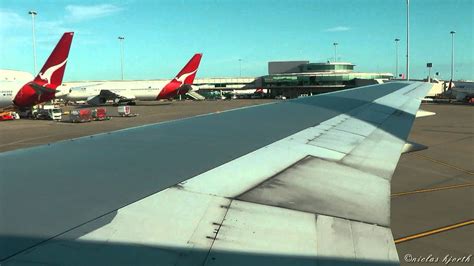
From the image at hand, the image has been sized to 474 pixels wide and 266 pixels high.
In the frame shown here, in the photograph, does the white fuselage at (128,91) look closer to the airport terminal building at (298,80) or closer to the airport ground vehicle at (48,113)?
the airport ground vehicle at (48,113)

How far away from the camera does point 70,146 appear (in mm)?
4129

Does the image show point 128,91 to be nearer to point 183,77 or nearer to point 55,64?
point 183,77

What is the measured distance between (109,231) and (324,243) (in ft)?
3.80

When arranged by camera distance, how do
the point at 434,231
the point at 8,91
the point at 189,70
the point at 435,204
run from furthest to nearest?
the point at 189,70 → the point at 8,91 → the point at 435,204 → the point at 434,231

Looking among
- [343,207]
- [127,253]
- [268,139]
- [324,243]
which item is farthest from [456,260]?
[127,253]

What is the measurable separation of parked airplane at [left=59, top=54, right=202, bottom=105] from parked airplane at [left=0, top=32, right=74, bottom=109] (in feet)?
76.8

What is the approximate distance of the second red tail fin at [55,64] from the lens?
35156 millimetres

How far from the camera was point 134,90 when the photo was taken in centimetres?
6250

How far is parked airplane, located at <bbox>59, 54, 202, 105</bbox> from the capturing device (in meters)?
58.8

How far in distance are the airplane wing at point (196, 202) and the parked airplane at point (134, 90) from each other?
55186 millimetres

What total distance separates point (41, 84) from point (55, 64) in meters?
2.25

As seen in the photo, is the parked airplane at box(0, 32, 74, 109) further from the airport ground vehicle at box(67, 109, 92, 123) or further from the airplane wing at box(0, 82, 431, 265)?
the airplane wing at box(0, 82, 431, 265)

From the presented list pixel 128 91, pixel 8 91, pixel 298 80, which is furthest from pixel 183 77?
pixel 298 80

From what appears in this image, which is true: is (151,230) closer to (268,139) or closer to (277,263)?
(277,263)
